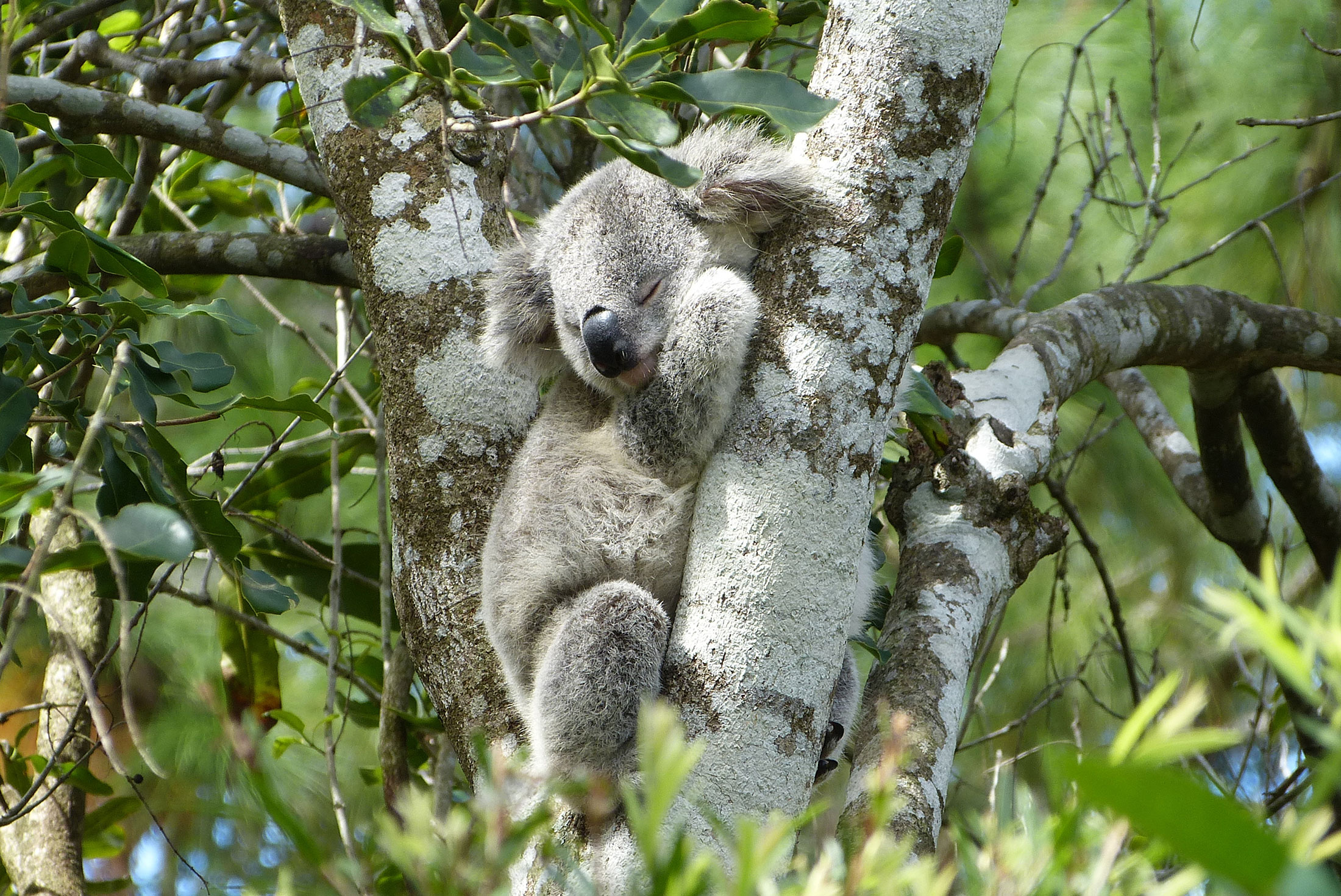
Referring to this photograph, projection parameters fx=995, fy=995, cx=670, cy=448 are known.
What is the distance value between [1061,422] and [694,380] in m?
3.64

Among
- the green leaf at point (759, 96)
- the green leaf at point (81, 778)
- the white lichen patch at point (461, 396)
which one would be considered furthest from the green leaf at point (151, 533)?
the green leaf at point (81, 778)

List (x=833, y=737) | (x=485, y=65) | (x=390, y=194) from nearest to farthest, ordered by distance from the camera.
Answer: (x=485, y=65)
(x=833, y=737)
(x=390, y=194)

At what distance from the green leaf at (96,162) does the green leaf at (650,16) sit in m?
1.20

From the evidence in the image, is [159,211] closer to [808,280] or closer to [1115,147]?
[808,280]

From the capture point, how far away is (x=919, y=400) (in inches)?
87.1

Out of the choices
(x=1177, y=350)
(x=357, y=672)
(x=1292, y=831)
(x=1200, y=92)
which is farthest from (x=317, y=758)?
(x=1200, y=92)

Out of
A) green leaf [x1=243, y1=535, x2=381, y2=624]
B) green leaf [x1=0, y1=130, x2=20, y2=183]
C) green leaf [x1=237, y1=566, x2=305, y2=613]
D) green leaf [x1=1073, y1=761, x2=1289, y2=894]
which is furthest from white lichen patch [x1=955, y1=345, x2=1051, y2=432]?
green leaf [x1=0, y1=130, x2=20, y2=183]

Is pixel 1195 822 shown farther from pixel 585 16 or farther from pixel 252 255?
pixel 252 255

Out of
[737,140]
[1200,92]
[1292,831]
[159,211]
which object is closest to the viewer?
[1292,831]

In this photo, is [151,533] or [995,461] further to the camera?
[995,461]

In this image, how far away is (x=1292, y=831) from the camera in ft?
2.10

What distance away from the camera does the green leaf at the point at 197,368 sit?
2148 mm

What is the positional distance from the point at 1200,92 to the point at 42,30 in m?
4.72

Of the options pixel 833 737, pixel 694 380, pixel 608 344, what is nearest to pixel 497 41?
pixel 608 344
